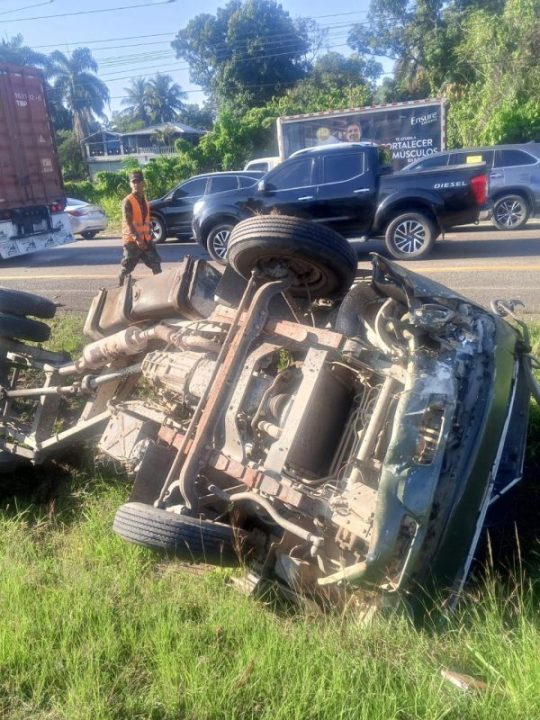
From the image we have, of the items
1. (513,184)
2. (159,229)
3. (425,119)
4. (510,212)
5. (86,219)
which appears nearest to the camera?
(513,184)

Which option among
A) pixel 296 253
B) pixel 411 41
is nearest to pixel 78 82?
pixel 411 41

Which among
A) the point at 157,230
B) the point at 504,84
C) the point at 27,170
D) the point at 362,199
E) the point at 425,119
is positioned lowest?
the point at 157,230

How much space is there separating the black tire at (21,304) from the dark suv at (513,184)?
9.55 meters

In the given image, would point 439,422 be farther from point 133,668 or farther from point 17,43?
point 17,43

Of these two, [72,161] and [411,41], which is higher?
[411,41]

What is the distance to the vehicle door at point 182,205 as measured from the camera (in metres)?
15.4

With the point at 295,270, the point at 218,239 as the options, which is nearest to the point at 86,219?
the point at 218,239

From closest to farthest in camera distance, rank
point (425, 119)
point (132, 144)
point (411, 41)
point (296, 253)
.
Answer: point (296, 253) → point (425, 119) → point (411, 41) → point (132, 144)

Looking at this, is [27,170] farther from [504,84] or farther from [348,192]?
[504,84]

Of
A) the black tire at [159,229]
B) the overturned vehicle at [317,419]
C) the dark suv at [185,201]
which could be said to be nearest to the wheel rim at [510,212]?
the dark suv at [185,201]

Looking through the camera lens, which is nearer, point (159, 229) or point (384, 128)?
point (159, 229)

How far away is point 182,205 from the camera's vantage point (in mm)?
15500

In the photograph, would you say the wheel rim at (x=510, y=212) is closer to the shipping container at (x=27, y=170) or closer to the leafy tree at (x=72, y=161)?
the shipping container at (x=27, y=170)

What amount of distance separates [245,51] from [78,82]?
2930 centimetres
